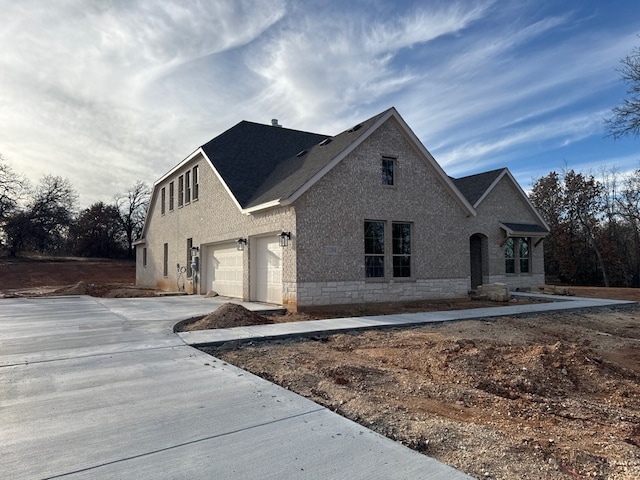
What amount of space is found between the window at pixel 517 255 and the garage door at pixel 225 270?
13.3 metres

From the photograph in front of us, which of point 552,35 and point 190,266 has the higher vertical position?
point 552,35

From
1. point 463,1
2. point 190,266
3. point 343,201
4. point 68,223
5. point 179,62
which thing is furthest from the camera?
point 68,223

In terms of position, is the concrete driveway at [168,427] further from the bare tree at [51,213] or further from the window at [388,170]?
the bare tree at [51,213]

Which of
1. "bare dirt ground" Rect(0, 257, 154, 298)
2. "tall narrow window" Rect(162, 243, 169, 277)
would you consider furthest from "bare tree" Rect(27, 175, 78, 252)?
"tall narrow window" Rect(162, 243, 169, 277)

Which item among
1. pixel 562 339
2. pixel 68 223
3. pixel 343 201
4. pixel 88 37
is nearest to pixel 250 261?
pixel 343 201

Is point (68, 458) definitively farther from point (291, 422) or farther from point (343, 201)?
point (343, 201)

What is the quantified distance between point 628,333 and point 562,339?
2.17 meters

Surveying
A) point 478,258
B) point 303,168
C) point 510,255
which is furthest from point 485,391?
point 510,255

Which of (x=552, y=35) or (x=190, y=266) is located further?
(x=190, y=266)

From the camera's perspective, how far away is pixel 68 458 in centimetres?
305

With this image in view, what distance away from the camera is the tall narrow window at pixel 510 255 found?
67.7 ft

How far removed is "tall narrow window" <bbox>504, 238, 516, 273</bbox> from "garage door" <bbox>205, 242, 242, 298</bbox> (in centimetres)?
1337

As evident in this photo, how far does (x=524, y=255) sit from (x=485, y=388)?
18481 mm

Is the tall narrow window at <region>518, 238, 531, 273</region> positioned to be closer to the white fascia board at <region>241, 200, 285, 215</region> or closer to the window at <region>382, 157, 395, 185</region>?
the window at <region>382, 157, 395, 185</region>
